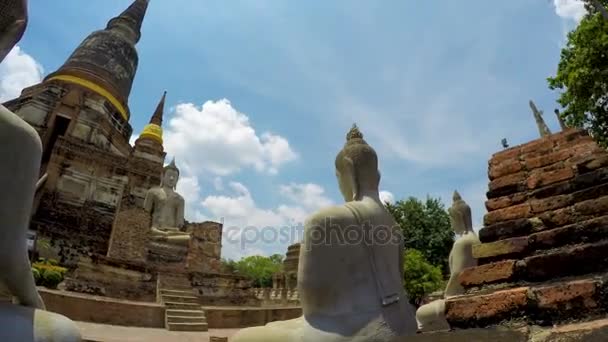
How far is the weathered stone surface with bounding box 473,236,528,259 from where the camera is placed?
2.46m

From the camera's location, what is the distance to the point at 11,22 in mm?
2234

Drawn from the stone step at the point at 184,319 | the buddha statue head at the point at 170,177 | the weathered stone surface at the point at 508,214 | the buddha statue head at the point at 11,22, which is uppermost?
the buddha statue head at the point at 170,177

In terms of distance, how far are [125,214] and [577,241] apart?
530 inches

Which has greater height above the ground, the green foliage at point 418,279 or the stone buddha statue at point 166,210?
the stone buddha statue at point 166,210

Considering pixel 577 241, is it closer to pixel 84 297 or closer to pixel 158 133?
pixel 84 297

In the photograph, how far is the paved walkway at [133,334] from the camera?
7.17m

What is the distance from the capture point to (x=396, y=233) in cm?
341

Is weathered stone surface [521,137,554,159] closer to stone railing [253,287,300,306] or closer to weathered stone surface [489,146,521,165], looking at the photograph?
weathered stone surface [489,146,521,165]

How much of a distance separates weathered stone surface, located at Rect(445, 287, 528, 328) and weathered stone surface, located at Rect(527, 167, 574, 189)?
106 centimetres

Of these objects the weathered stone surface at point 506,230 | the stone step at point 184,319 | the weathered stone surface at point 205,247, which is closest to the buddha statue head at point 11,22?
the weathered stone surface at point 506,230

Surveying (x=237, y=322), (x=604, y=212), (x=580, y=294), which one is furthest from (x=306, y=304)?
(x=237, y=322)

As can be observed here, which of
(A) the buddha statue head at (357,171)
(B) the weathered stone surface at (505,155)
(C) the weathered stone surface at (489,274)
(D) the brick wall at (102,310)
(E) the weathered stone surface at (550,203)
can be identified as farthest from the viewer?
(D) the brick wall at (102,310)

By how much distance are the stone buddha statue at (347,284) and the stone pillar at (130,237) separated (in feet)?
36.1

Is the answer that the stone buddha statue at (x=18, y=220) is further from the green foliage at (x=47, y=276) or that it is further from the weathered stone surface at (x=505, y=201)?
the green foliage at (x=47, y=276)
